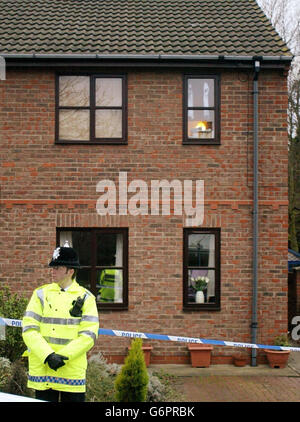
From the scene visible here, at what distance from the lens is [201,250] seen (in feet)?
35.4

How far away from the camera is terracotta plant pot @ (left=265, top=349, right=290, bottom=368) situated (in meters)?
10.2

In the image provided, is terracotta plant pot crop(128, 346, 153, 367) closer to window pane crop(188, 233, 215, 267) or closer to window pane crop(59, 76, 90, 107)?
window pane crop(188, 233, 215, 267)

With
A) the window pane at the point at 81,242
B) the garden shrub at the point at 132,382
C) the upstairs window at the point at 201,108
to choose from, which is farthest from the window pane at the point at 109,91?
the garden shrub at the point at 132,382

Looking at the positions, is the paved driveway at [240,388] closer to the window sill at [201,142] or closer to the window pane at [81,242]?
the window pane at [81,242]

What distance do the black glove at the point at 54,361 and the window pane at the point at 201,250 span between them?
6.36 meters

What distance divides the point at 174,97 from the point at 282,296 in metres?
4.45

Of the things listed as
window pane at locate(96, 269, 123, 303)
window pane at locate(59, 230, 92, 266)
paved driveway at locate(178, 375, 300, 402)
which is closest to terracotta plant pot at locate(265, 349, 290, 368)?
paved driveway at locate(178, 375, 300, 402)

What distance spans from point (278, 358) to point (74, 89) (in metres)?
6.53

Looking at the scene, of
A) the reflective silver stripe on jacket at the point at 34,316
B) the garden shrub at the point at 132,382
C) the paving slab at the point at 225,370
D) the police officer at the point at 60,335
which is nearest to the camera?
the police officer at the point at 60,335

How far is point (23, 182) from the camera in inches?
421

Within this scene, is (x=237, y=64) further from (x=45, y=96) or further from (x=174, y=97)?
(x=45, y=96)

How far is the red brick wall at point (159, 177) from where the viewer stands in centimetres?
1060

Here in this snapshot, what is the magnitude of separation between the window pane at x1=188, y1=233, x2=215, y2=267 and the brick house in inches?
0.8

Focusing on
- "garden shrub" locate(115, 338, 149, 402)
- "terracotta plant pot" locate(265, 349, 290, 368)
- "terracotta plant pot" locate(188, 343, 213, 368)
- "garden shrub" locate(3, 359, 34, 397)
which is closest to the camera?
"garden shrub" locate(115, 338, 149, 402)
